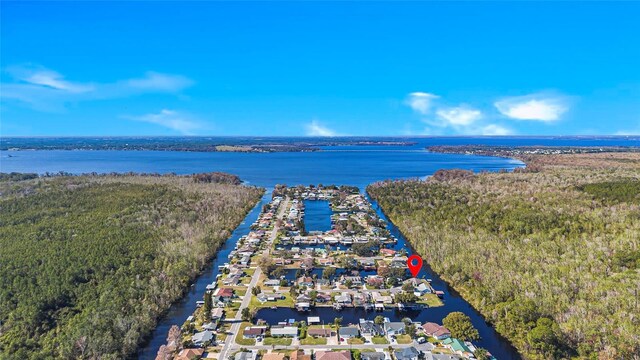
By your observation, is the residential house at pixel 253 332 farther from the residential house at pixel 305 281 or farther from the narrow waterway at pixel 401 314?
the residential house at pixel 305 281

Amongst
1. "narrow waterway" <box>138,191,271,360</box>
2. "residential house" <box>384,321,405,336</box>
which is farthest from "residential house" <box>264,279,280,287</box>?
"residential house" <box>384,321,405,336</box>

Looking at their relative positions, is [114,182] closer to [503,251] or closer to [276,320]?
[276,320]

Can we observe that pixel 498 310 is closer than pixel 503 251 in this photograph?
Yes

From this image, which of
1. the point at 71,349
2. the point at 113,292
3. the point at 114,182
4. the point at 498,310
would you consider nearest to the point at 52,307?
the point at 113,292

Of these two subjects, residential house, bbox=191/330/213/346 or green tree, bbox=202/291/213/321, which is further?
green tree, bbox=202/291/213/321

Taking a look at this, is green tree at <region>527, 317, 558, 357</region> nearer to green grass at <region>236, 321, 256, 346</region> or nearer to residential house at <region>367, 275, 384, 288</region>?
residential house at <region>367, 275, 384, 288</region>

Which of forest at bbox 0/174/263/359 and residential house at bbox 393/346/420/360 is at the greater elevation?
forest at bbox 0/174/263/359
